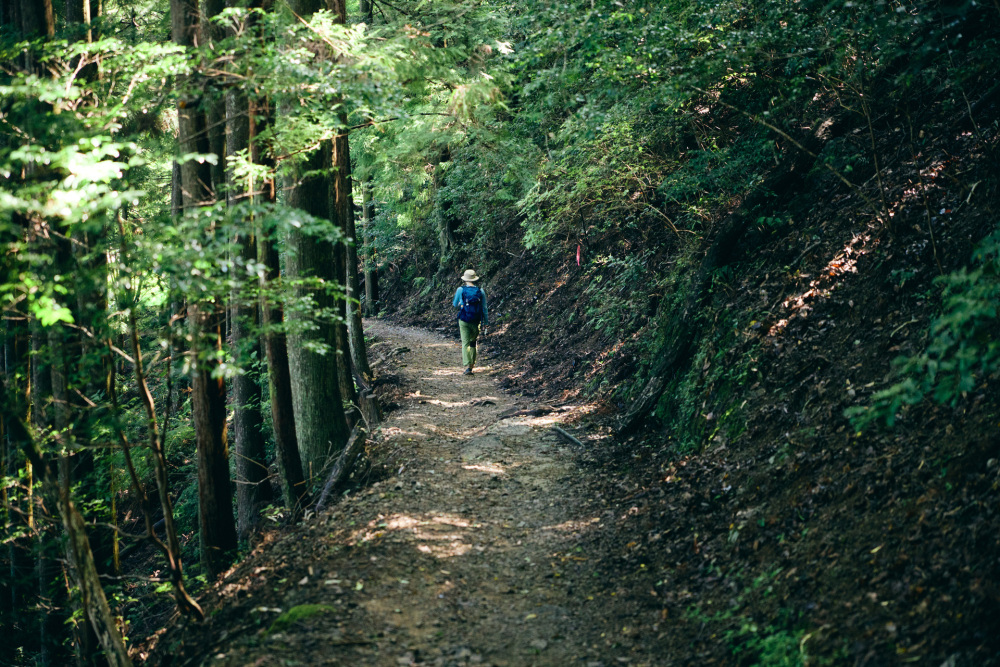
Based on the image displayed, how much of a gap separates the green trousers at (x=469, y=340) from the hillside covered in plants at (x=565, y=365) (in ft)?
7.23

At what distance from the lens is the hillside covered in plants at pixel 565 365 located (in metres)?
4.90

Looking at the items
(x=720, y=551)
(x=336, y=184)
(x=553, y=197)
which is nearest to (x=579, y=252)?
(x=553, y=197)

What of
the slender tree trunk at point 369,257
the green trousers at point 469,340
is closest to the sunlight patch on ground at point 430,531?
the green trousers at point 469,340

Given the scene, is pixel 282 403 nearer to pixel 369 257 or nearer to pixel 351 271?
pixel 351 271

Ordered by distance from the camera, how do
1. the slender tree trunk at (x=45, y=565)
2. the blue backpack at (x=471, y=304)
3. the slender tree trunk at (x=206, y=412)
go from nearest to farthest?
the slender tree trunk at (x=206, y=412), the slender tree trunk at (x=45, y=565), the blue backpack at (x=471, y=304)

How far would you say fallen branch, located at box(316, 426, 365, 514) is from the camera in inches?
341

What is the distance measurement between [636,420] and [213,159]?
663cm

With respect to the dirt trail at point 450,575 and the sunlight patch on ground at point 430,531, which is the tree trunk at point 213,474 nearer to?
the dirt trail at point 450,575

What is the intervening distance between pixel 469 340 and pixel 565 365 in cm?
257

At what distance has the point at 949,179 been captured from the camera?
7.05 m

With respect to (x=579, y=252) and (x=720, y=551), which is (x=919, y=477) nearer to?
(x=720, y=551)

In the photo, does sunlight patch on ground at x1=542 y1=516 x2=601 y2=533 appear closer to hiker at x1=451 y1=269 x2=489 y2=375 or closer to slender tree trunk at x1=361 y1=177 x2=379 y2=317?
hiker at x1=451 y1=269 x2=489 y2=375

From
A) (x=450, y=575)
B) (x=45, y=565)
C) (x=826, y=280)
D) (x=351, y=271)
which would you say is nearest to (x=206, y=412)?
(x=450, y=575)

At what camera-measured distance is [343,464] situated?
8.96 meters
